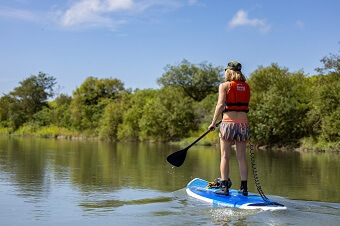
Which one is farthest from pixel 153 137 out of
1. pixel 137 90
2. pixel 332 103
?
pixel 332 103

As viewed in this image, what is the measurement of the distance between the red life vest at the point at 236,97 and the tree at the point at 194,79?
4841 centimetres

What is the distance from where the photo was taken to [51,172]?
11742mm

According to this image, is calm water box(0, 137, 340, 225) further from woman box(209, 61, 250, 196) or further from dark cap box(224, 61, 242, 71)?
dark cap box(224, 61, 242, 71)

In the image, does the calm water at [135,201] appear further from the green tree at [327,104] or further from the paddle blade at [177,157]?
the green tree at [327,104]

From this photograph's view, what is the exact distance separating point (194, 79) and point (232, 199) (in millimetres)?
49470

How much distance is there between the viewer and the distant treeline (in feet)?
112

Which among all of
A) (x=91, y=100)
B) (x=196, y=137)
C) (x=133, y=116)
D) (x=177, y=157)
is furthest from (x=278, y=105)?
(x=91, y=100)

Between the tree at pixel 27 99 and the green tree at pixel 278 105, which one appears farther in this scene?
the tree at pixel 27 99

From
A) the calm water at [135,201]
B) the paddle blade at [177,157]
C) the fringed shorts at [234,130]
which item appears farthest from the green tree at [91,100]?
the fringed shorts at [234,130]

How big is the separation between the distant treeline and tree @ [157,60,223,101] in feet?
0.39

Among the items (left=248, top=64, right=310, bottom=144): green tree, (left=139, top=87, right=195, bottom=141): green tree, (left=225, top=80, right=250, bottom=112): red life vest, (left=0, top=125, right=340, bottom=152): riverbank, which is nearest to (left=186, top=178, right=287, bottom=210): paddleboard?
(left=225, top=80, right=250, bottom=112): red life vest

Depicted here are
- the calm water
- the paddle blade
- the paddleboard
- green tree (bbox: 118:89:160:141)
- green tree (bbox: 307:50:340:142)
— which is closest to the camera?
the calm water

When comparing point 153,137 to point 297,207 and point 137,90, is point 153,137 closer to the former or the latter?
point 137,90

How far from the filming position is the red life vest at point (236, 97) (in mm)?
6988
